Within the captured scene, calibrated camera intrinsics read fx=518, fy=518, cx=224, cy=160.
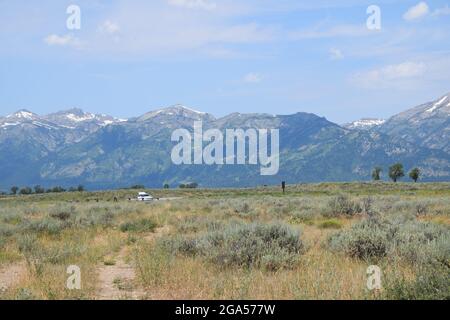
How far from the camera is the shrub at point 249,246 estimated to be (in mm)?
12103

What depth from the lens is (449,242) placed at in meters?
12.3

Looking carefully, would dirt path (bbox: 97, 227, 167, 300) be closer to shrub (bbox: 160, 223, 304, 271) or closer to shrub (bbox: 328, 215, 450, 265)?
shrub (bbox: 160, 223, 304, 271)

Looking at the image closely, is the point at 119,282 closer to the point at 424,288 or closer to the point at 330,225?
the point at 424,288

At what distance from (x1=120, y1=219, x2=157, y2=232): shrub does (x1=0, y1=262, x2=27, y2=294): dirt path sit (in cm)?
804

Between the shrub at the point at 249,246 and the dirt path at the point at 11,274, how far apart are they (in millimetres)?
3854

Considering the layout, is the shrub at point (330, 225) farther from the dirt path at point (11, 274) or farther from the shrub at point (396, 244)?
the dirt path at point (11, 274)

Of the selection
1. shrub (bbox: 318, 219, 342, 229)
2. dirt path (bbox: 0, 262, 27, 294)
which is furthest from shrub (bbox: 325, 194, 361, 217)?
dirt path (bbox: 0, 262, 27, 294)

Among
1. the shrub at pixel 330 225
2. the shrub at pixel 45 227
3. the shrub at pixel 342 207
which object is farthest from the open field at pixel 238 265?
the shrub at pixel 342 207
